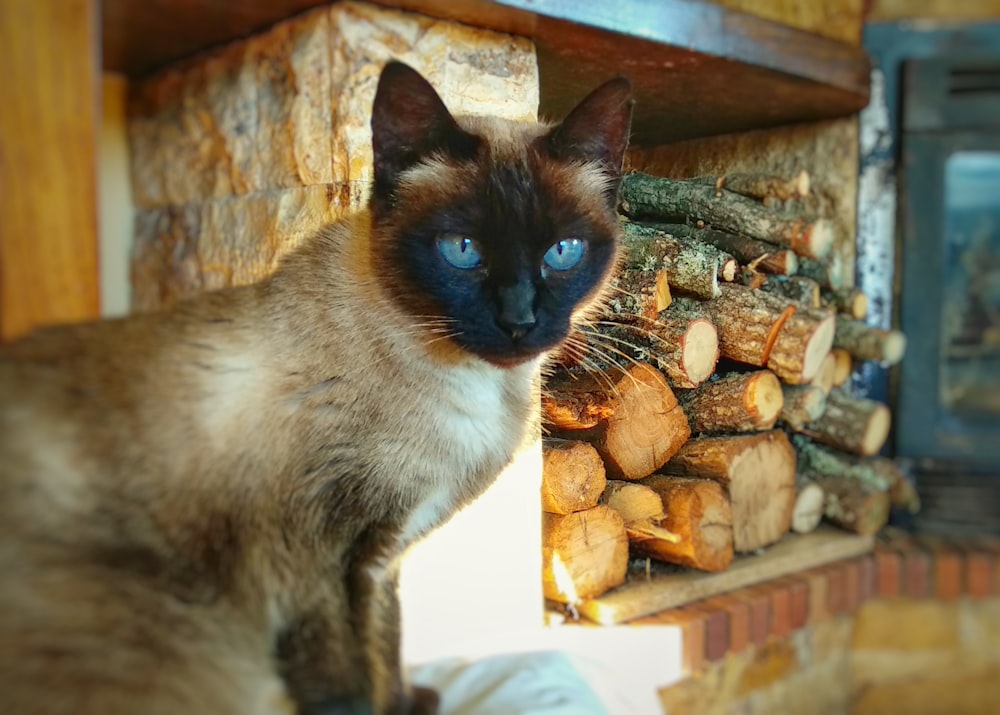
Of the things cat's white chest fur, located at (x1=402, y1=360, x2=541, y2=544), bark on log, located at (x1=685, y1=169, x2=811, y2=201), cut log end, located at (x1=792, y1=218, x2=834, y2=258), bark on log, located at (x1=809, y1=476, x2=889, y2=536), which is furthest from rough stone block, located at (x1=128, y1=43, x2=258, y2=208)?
bark on log, located at (x1=809, y1=476, x2=889, y2=536)

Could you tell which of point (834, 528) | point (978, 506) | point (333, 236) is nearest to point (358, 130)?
point (333, 236)

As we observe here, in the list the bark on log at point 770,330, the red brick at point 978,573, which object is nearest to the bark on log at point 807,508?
the bark on log at point 770,330

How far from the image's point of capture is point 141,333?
701mm

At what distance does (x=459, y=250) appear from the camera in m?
0.80

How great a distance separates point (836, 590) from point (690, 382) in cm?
86

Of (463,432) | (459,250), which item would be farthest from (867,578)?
(459,250)

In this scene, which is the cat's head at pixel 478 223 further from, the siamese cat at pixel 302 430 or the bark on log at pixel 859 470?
the bark on log at pixel 859 470

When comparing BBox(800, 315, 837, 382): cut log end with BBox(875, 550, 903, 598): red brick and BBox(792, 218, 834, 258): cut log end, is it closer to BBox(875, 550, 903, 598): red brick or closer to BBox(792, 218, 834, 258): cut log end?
BBox(792, 218, 834, 258): cut log end

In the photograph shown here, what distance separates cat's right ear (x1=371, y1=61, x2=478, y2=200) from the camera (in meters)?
0.75

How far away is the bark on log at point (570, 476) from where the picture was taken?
1.03m

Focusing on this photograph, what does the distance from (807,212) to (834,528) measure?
0.78 metres

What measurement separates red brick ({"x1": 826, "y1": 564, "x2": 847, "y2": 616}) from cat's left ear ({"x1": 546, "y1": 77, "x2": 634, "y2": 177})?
3.77 feet

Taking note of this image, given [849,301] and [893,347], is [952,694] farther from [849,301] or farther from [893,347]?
[849,301]

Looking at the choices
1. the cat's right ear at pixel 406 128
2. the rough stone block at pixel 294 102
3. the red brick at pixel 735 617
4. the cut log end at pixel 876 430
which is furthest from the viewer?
the cut log end at pixel 876 430
